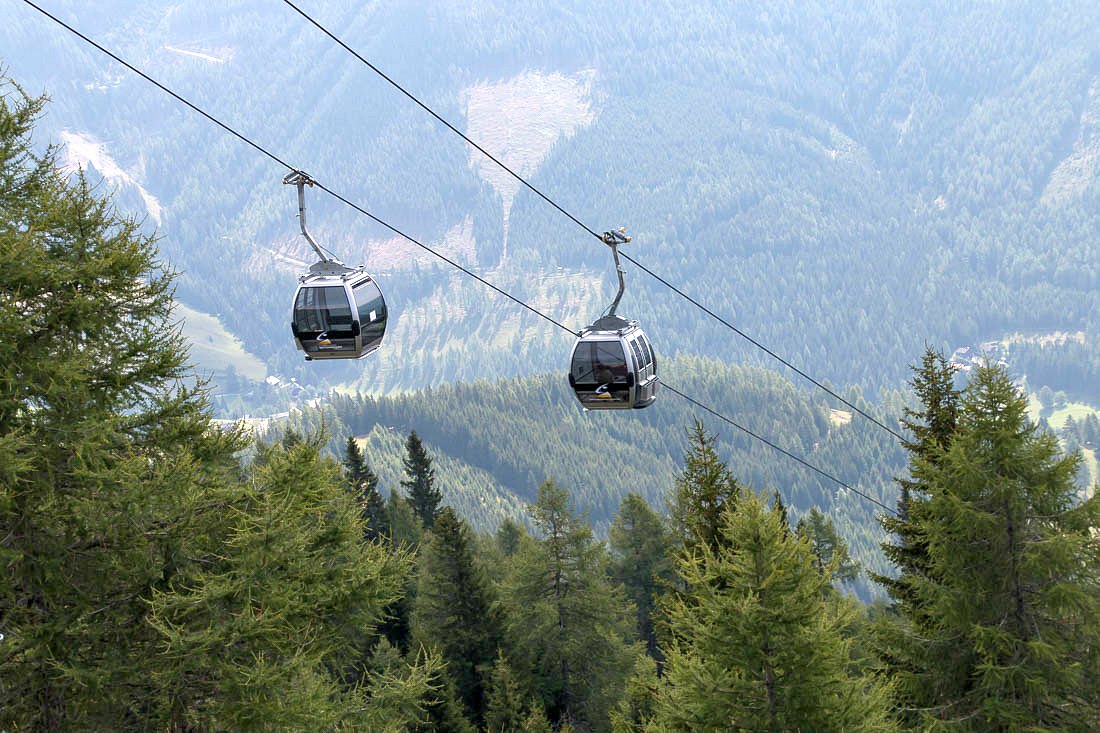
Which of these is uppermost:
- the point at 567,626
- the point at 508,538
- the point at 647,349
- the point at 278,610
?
the point at 508,538

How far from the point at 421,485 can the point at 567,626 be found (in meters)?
30.8

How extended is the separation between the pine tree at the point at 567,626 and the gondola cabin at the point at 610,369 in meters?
26.4

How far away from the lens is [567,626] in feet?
169

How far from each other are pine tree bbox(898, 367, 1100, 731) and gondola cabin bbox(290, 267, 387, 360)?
11901 millimetres

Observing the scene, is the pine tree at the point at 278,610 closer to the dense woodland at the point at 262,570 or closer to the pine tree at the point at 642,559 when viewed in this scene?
the dense woodland at the point at 262,570

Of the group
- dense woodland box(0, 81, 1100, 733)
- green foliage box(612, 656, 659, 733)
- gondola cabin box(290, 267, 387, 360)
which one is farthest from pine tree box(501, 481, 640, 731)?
gondola cabin box(290, 267, 387, 360)

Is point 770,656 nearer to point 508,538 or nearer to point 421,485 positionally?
point 421,485

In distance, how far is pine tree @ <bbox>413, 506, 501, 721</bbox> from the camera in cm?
4875

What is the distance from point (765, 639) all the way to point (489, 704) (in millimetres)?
27602

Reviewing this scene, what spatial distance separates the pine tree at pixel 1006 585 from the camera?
73.3 feet

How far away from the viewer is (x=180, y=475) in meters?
19.5

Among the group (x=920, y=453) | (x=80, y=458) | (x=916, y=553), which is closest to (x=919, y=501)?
(x=916, y=553)

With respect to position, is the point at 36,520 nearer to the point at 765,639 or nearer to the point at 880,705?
the point at 765,639

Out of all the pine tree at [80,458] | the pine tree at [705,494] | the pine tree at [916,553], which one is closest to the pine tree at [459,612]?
the pine tree at [705,494]
